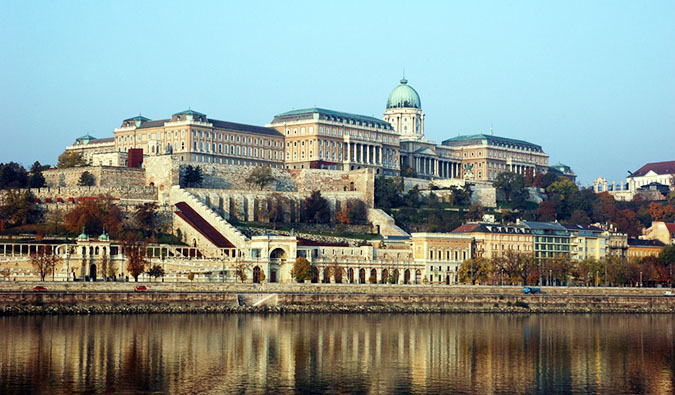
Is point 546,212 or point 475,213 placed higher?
point 546,212

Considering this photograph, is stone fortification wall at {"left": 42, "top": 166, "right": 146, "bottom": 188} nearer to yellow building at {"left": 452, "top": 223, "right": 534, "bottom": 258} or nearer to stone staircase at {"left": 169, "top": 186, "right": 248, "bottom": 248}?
stone staircase at {"left": 169, "top": 186, "right": 248, "bottom": 248}

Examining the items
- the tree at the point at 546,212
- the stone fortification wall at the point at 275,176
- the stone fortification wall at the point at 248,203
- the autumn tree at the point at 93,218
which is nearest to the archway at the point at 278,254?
the autumn tree at the point at 93,218

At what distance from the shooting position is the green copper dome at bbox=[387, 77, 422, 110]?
6929 inches

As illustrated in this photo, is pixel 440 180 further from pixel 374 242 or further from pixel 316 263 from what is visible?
pixel 316 263

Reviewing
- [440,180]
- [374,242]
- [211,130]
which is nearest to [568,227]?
[374,242]

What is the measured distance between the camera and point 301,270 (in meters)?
97.5

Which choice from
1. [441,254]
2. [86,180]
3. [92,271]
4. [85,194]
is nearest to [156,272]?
[92,271]

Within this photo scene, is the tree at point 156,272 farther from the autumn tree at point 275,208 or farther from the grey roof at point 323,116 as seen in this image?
the grey roof at point 323,116

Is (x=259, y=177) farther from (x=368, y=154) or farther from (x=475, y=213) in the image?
(x=368, y=154)

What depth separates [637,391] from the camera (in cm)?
5072

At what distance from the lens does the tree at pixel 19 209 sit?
103188 millimetres

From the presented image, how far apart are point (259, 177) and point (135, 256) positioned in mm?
37132

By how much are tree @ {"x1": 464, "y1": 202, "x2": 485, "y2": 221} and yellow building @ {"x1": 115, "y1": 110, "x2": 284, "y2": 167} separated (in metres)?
27.1

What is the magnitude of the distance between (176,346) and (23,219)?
4703 cm
